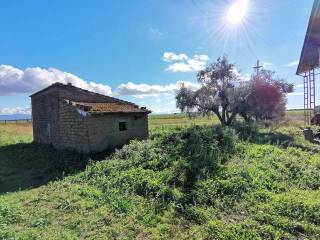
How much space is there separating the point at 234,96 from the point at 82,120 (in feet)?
45.0

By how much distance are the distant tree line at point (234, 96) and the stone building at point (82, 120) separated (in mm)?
7708

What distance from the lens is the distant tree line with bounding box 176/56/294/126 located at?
75.9 ft

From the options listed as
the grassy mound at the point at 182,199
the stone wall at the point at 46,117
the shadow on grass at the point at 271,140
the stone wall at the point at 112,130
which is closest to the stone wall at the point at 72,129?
the stone wall at the point at 112,130

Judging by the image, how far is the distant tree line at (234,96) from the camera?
23.1m

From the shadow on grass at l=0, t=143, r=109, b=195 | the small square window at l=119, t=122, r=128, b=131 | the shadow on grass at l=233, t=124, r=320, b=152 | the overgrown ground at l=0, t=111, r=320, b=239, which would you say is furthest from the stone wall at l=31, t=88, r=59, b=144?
the shadow on grass at l=233, t=124, r=320, b=152

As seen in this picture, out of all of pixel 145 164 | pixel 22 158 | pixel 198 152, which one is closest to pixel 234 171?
pixel 198 152

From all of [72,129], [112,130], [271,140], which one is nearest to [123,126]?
[112,130]

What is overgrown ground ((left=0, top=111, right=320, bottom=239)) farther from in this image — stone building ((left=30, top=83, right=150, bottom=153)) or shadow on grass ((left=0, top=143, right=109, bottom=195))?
stone building ((left=30, top=83, right=150, bottom=153))

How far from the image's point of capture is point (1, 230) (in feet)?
19.5

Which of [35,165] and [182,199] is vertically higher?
[182,199]

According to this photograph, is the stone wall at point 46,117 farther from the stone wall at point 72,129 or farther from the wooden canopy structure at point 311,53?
the wooden canopy structure at point 311,53

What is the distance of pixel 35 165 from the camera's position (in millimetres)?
14367

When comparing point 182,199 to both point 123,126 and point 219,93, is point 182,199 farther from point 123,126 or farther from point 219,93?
point 219,93

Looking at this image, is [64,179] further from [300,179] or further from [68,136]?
[300,179]
